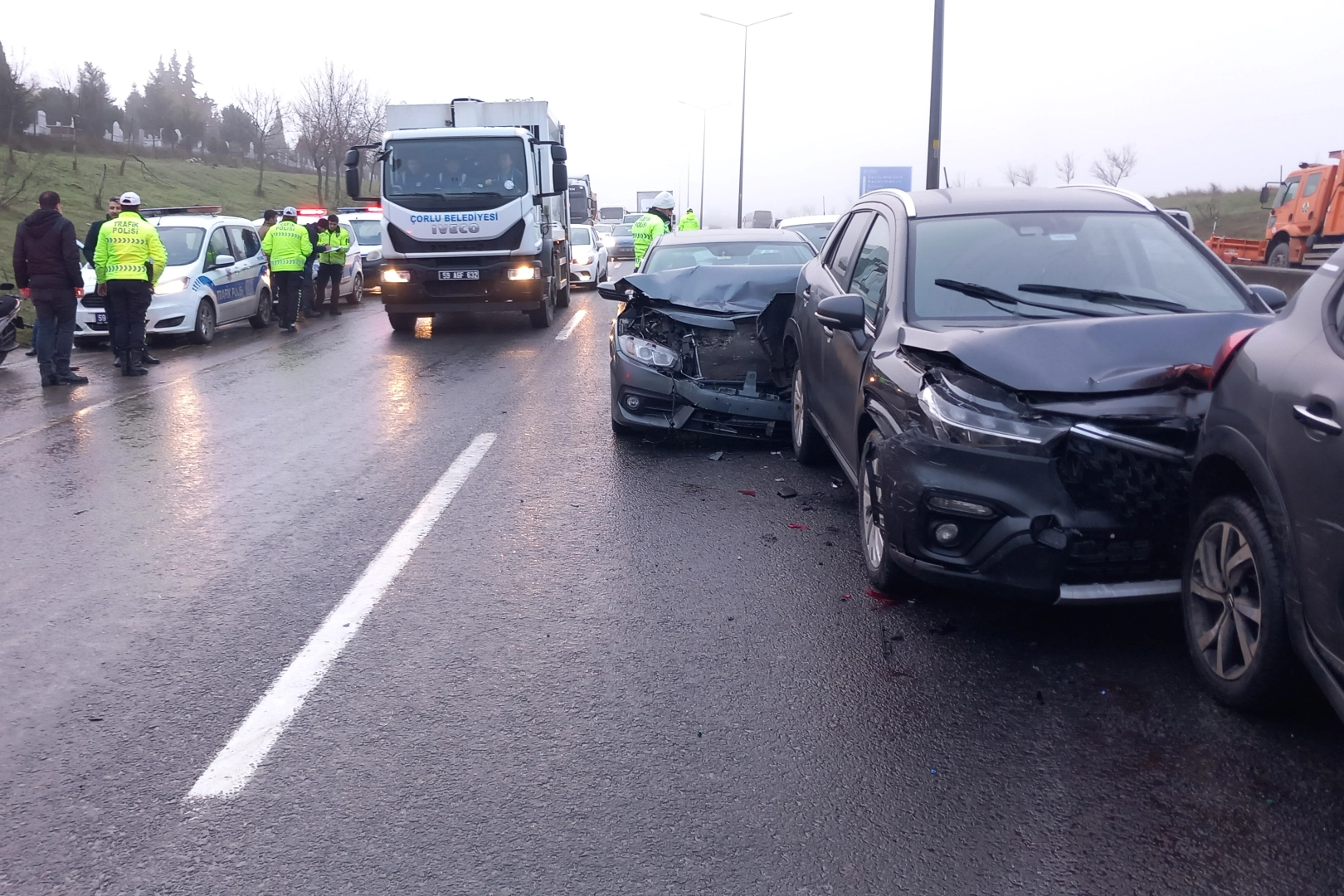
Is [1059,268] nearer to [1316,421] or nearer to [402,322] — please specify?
[1316,421]

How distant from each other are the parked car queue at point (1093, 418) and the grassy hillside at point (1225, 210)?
38.7 m

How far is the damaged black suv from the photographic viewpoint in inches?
159

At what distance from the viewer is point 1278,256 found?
25.8 meters

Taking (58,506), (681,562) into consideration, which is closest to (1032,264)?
(681,562)

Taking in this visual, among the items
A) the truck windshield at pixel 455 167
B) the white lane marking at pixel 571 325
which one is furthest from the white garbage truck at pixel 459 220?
the white lane marking at pixel 571 325

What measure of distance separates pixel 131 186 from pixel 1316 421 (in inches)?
1779

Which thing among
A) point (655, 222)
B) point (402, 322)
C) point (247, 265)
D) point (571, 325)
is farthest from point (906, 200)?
point (655, 222)

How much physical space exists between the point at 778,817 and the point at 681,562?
246 centimetres

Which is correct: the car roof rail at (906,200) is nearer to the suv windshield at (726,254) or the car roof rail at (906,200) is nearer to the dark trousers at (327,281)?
the suv windshield at (726,254)

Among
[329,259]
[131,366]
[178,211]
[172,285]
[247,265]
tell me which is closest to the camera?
[131,366]

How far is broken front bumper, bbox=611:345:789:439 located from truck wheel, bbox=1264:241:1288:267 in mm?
21750

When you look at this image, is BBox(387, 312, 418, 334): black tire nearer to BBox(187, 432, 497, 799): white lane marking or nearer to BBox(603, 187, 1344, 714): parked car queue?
BBox(187, 432, 497, 799): white lane marking

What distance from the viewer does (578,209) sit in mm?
35125

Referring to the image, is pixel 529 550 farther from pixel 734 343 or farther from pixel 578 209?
pixel 578 209
